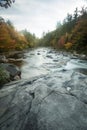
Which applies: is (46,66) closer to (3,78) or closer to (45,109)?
(3,78)

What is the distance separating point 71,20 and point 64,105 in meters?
73.6

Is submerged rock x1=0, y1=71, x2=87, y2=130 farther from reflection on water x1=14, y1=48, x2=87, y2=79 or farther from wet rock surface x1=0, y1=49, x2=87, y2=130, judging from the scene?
reflection on water x1=14, y1=48, x2=87, y2=79

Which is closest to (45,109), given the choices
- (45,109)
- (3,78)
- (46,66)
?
(45,109)

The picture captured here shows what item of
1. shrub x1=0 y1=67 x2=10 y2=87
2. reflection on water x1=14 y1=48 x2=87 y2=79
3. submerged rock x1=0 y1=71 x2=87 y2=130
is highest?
submerged rock x1=0 y1=71 x2=87 y2=130

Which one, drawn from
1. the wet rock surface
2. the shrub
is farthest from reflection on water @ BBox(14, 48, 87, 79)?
the wet rock surface

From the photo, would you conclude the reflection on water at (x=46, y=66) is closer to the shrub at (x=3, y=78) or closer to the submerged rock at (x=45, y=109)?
the shrub at (x=3, y=78)

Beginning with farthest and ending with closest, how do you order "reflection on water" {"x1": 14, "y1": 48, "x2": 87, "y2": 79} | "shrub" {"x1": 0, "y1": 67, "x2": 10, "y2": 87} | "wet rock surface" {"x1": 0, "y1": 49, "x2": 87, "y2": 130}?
1. "reflection on water" {"x1": 14, "y1": 48, "x2": 87, "y2": 79}
2. "shrub" {"x1": 0, "y1": 67, "x2": 10, "y2": 87}
3. "wet rock surface" {"x1": 0, "y1": 49, "x2": 87, "y2": 130}

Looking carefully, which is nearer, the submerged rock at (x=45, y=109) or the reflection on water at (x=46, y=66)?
the submerged rock at (x=45, y=109)

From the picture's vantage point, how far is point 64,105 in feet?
19.0

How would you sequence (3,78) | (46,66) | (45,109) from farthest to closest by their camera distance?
1. (46,66)
2. (3,78)
3. (45,109)

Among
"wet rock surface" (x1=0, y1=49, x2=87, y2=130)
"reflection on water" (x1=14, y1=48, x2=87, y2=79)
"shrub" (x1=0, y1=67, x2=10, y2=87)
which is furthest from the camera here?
"reflection on water" (x1=14, y1=48, x2=87, y2=79)

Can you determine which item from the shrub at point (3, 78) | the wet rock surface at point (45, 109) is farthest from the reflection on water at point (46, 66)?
the wet rock surface at point (45, 109)

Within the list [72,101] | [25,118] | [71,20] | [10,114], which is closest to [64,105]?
[72,101]

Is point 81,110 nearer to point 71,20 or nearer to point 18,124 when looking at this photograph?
point 18,124
